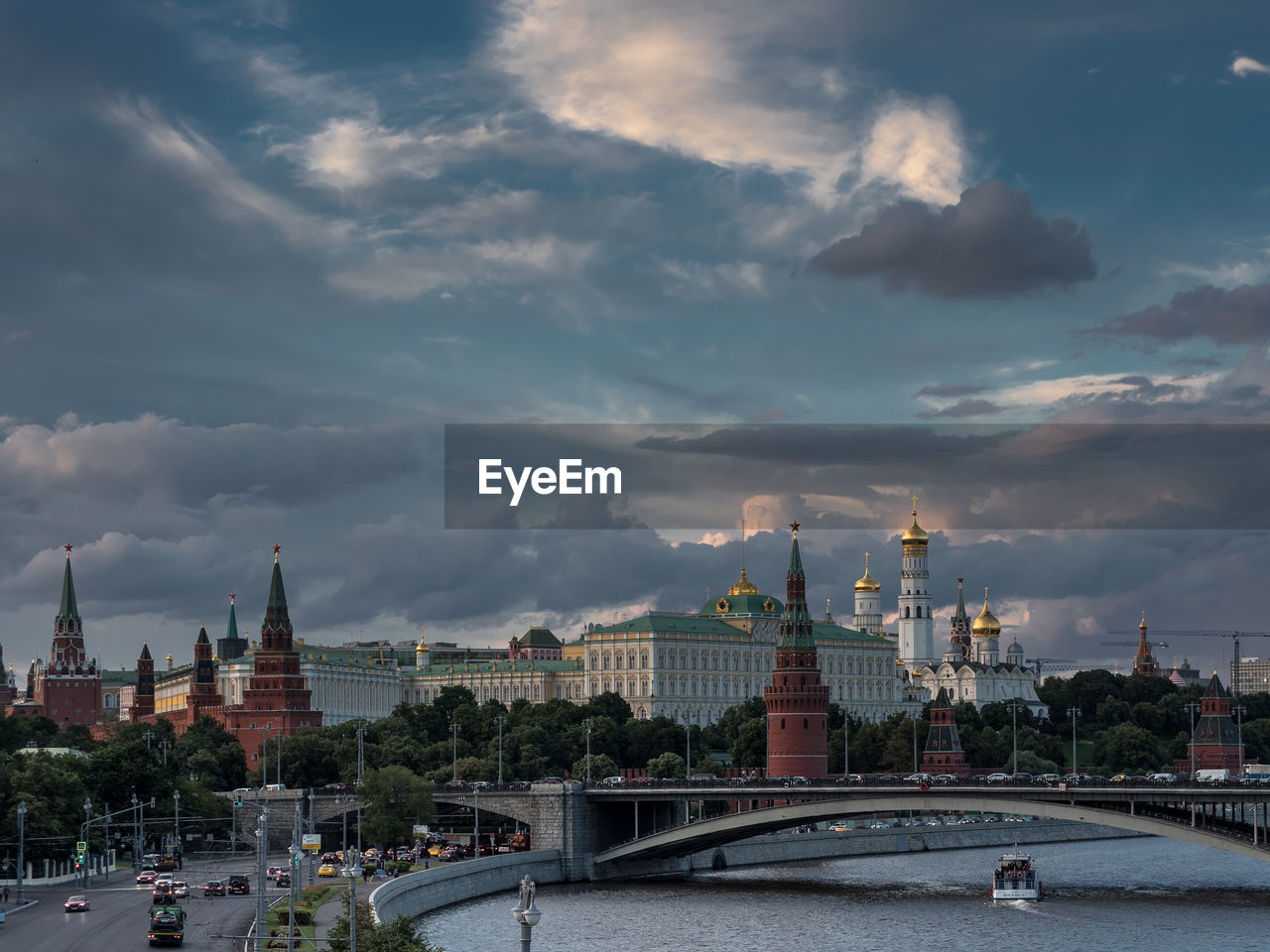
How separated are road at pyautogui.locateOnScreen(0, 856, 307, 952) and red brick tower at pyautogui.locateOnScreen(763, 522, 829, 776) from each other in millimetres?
72081

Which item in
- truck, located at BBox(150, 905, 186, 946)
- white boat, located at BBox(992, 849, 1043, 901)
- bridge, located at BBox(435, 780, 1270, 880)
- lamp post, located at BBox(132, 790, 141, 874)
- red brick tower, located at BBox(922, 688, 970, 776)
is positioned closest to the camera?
truck, located at BBox(150, 905, 186, 946)

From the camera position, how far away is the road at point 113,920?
68.1 meters

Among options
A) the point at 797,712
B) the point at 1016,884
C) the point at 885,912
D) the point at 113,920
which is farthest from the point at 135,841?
the point at 797,712

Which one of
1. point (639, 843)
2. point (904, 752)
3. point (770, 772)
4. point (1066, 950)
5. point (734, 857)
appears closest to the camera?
point (1066, 950)

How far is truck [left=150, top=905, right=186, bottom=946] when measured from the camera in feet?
220

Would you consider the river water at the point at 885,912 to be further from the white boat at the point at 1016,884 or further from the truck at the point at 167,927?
the truck at the point at 167,927

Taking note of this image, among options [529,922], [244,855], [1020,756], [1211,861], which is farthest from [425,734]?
[529,922]

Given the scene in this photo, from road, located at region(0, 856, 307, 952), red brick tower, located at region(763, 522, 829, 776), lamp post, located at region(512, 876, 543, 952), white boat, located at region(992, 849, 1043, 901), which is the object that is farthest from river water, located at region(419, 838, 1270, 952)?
lamp post, located at region(512, 876, 543, 952)

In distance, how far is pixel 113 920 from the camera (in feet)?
248

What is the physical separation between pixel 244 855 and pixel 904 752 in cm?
7790

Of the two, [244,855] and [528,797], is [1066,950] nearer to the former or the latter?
[528,797]

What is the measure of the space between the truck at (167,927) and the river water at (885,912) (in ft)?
44.4

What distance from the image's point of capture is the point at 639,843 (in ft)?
381

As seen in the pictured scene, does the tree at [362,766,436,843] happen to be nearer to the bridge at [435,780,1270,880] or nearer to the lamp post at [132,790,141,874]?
the bridge at [435,780,1270,880]
